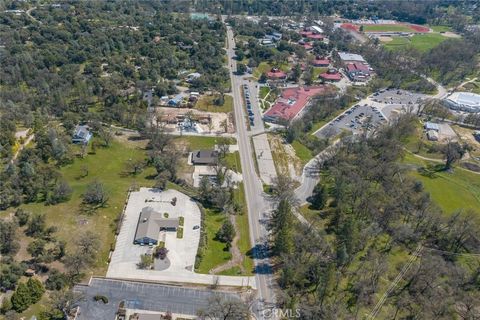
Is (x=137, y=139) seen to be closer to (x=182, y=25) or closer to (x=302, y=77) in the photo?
(x=302, y=77)

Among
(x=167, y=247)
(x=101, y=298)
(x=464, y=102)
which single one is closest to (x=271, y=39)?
(x=464, y=102)

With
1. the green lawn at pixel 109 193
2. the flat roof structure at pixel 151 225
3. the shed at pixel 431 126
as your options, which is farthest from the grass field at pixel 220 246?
the shed at pixel 431 126

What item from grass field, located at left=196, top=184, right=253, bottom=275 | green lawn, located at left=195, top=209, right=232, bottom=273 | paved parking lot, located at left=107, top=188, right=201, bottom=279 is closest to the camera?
paved parking lot, located at left=107, top=188, right=201, bottom=279

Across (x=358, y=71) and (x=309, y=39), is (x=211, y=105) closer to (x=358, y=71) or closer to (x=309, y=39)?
(x=358, y=71)

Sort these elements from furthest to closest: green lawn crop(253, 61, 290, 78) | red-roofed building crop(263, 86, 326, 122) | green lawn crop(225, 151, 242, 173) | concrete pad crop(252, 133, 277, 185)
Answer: green lawn crop(253, 61, 290, 78), red-roofed building crop(263, 86, 326, 122), green lawn crop(225, 151, 242, 173), concrete pad crop(252, 133, 277, 185)

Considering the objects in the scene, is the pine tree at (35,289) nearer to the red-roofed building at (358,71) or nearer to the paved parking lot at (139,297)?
the paved parking lot at (139,297)

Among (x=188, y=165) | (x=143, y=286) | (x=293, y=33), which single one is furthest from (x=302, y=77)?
(x=143, y=286)

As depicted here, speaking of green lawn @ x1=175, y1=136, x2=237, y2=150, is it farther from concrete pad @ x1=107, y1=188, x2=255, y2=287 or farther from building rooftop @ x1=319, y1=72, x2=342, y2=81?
building rooftop @ x1=319, y1=72, x2=342, y2=81

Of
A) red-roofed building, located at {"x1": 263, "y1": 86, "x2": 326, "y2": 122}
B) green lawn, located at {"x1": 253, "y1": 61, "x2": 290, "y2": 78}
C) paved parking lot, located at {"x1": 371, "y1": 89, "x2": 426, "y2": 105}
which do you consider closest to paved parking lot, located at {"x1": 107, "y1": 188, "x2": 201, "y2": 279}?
red-roofed building, located at {"x1": 263, "y1": 86, "x2": 326, "y2": 122}

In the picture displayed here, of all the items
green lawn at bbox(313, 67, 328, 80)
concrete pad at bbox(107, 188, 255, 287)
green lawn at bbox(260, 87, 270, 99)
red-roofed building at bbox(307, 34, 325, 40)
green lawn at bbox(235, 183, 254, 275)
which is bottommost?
green lawn at bbox(313, 67, 328, 80)
